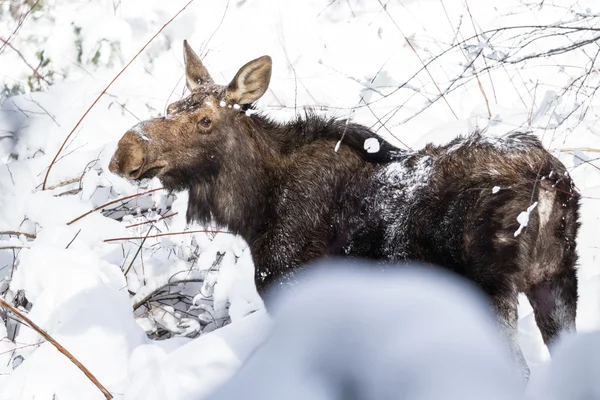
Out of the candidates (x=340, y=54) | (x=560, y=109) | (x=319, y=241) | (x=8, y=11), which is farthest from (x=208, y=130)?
(x=8, y=11)

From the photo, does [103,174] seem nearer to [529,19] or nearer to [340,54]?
[340,54]

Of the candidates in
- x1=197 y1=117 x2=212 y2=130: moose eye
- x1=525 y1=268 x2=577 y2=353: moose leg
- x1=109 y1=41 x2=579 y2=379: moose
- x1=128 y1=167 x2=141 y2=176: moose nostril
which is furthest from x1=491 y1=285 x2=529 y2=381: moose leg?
x1=128 y1=167 x2=141 y2=176: moose nostril

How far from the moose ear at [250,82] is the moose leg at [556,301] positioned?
2.05 m

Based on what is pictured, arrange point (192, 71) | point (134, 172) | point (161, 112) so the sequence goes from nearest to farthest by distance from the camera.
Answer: point (134, 172) < point (192, 71) < point (161, 112)

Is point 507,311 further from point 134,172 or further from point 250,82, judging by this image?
point 134,172

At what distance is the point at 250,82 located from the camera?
15.5 ft

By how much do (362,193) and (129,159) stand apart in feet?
4.60

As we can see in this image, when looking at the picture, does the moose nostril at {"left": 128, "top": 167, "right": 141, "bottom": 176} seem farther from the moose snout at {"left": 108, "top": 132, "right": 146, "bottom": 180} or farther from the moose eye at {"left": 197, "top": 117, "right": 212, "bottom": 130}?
the moose eye at {"left": 197, "top": 117, "right": 212, "bottom": 130}

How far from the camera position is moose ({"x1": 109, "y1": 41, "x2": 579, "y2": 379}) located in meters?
3.83

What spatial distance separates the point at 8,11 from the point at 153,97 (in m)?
2.29

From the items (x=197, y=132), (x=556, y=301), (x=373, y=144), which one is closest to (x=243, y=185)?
(x=197, y=132)

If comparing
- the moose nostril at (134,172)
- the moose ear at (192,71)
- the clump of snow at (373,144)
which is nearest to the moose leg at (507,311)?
the clump of snow at (373,144)

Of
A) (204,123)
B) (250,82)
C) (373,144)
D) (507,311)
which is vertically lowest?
(507,311)

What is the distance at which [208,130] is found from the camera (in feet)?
15.3
